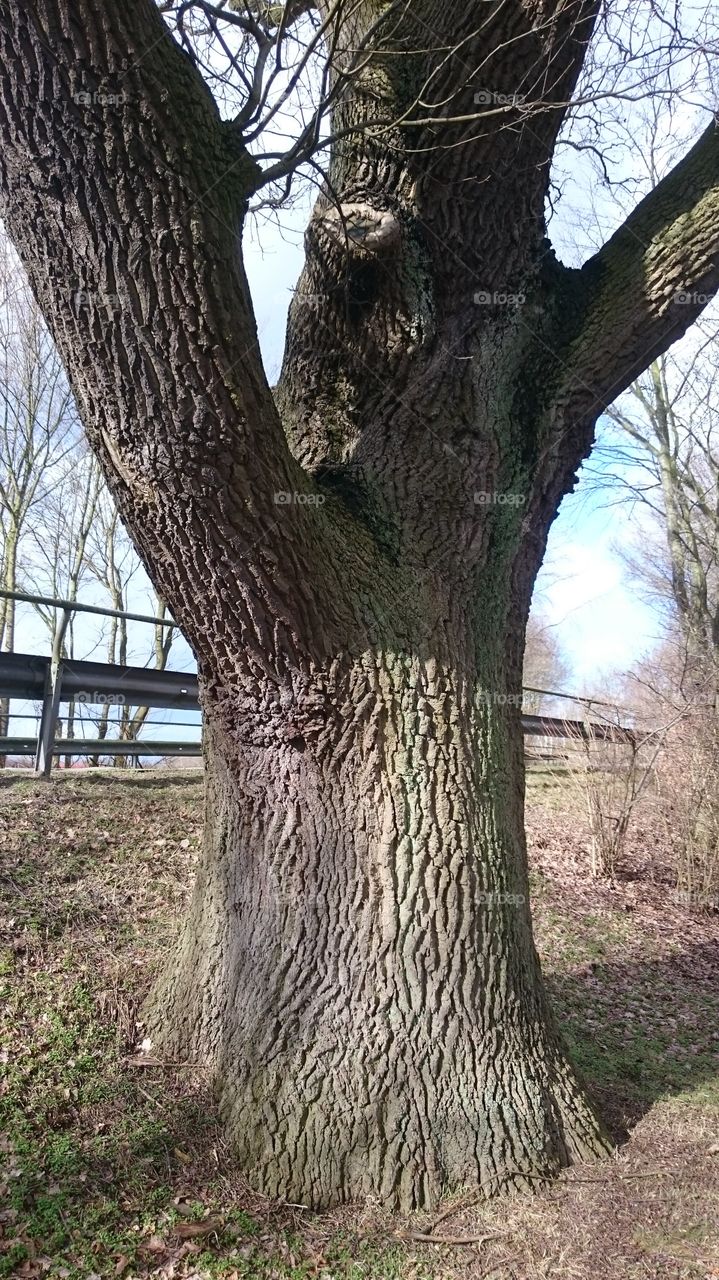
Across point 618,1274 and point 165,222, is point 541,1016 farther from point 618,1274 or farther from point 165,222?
point 165,222

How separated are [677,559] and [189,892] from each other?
43.0 feet

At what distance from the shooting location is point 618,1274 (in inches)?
101

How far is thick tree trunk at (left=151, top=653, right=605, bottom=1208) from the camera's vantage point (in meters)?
2.91

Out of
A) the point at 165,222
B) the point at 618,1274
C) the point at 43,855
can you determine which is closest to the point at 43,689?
the point at 43,855
